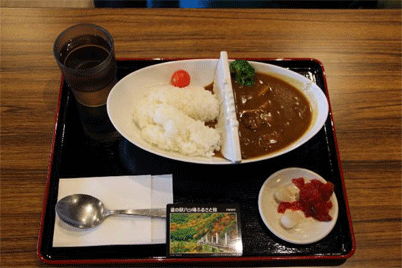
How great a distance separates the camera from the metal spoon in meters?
1.64

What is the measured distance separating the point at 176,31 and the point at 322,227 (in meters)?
1.39

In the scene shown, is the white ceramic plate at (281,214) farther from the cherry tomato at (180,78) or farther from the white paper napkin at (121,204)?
the cherry tomato at (180,78)

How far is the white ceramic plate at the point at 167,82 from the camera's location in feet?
5.70

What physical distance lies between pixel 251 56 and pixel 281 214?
3.18 feet

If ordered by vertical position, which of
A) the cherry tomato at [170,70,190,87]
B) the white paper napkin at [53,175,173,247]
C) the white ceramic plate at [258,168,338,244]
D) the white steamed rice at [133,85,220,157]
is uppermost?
the cherry tomato at [170,70,190,87]

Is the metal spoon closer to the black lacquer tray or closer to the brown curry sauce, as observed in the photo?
the black lacquer tray

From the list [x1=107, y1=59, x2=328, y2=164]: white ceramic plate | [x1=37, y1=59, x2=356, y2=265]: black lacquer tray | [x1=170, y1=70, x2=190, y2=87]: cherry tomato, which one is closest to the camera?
[x1=37, y1=59, x2=356, y2=265]: black lacquer tray

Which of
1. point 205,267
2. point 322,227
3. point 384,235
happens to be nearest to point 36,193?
point 205,267

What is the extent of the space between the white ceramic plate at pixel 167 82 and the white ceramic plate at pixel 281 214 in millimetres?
138

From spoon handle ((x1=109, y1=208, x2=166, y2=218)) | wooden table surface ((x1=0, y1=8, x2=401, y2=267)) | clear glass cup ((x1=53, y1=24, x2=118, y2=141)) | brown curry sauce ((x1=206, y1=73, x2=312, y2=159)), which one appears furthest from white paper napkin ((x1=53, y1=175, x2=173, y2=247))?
brown curry sauce ((x1=206, y1=73, x2=312, y2=159))

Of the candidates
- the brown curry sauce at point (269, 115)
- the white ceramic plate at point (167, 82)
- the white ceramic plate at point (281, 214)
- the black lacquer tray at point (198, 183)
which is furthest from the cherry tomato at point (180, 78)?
the white ceramic plate at point (281, 214)

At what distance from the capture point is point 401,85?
86.3 inches

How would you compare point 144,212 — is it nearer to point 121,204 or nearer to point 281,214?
point 121,204

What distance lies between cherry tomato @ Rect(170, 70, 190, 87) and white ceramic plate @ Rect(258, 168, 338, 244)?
645 millimetres
